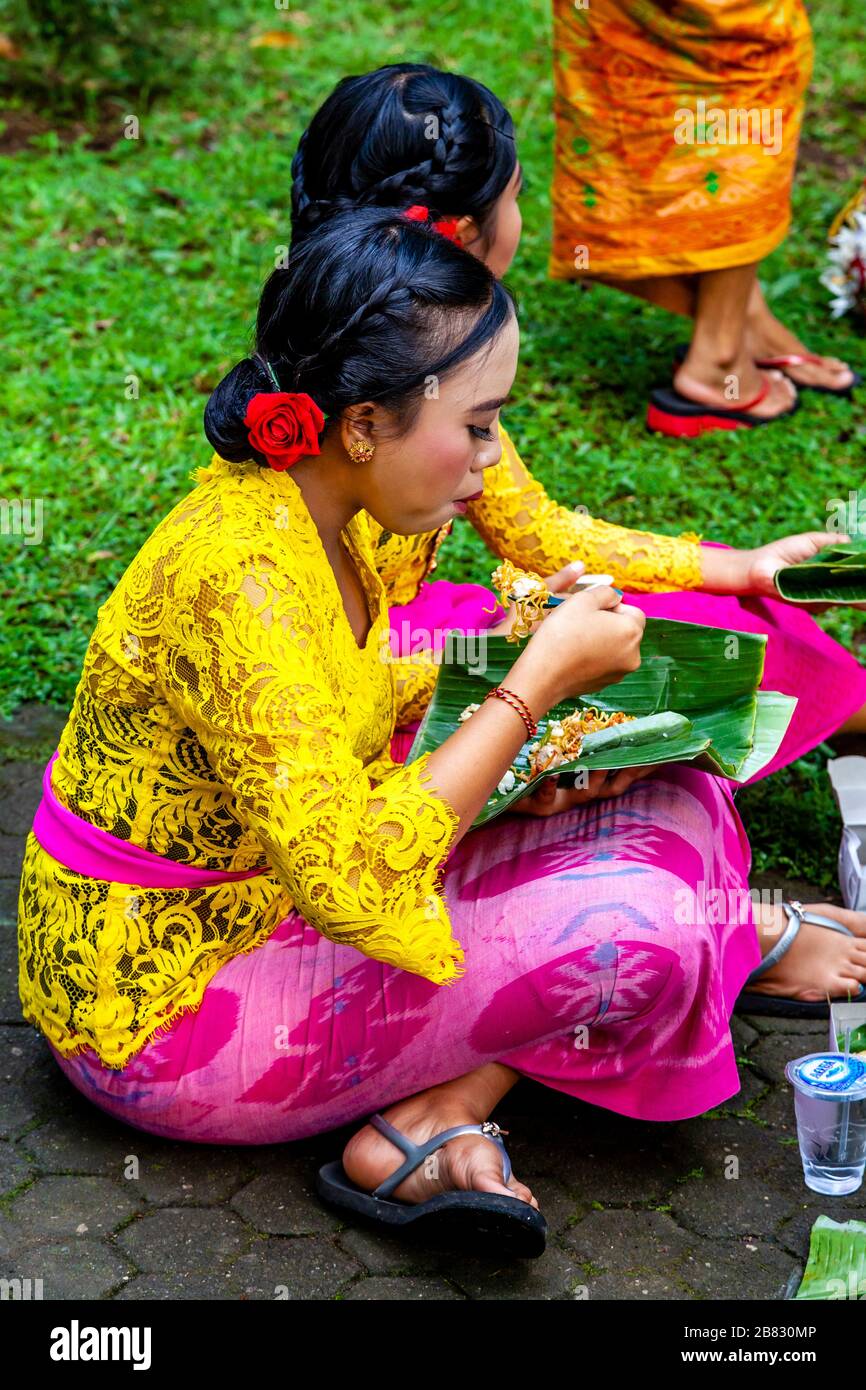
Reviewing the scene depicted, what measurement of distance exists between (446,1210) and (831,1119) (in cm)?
60

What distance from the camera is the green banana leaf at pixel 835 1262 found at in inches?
83.4

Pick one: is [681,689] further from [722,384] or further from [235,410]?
[722,384]

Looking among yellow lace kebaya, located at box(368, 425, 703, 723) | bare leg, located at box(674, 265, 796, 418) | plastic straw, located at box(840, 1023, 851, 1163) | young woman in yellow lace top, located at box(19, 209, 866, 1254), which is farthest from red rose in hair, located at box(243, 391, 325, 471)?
bare leg, located at box(674, 265, 796, 418)

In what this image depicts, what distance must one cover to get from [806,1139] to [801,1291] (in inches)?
10.2

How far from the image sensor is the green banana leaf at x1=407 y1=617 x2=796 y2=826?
258cm

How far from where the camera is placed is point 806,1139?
234 cm

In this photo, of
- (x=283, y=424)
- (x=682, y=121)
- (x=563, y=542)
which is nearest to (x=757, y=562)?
(x=563, y=542)

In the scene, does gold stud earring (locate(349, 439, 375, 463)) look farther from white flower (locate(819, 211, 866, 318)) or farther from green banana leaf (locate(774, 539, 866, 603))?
white flower (locate(819, 211, 866, 318))

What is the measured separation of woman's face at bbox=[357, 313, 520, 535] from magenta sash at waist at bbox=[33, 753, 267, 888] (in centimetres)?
57

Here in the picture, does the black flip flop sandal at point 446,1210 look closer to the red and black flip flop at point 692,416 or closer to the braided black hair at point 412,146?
the braided black hair at point 412,146

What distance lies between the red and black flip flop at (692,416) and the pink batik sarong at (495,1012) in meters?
2.52

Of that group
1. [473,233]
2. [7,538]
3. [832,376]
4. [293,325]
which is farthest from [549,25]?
[293,325]

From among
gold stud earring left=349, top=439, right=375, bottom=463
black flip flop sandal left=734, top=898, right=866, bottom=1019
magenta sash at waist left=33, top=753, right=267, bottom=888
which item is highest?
gold stud earring left=349, top=439, right=375, bottom=463

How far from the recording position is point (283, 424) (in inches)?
78.8
